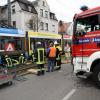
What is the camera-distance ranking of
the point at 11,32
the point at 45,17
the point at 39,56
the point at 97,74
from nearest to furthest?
the point at 97,74
the point at 39,56
the point at 11,32
the point at 45,17

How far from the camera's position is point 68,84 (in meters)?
9.41

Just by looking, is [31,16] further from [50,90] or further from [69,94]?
[69,94]

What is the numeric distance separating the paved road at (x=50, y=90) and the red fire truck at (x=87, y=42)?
592 millimetres

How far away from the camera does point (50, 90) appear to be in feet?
27.7

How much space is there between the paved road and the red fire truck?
59 centimetres

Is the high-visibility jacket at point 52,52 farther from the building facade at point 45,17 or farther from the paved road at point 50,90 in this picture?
the building facade at point 45,17

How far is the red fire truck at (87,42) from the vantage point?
8711mm

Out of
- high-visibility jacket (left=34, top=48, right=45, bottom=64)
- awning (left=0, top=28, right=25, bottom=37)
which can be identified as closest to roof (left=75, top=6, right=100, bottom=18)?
high-visibility jacket (left=34, top=48, right=45, bottom=64)

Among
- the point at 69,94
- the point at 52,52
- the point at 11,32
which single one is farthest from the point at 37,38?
the point at 69,94

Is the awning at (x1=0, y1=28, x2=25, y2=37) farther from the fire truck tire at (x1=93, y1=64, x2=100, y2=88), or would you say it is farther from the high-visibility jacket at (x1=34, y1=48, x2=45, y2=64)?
the fire truck tire at (x1=93, y1=64, x2=100, y2=88)

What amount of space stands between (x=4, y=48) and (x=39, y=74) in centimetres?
456

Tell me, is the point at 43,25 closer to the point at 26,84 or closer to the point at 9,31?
the point at 9,31

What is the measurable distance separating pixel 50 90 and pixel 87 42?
225 cm

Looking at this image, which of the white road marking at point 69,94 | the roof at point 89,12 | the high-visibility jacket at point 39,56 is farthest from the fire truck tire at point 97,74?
the high-visibility jacket at point 39,56
